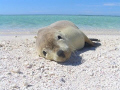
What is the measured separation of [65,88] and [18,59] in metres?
1.80

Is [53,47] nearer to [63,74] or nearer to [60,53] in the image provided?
[60,53]

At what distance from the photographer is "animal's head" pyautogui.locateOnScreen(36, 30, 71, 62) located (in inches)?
160

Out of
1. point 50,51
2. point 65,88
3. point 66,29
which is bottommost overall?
point 65,88

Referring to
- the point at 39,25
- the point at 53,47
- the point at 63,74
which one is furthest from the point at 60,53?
the point at 39,25

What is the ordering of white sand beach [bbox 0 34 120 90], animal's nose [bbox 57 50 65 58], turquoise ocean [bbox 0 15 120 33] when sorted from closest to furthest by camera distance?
white sand beach [bbox 0 34 120 90] → animal's nose [bbox 57 50 65 58] → turquoise ocean [bbox 0 15 120 33]

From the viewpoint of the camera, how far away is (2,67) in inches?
136

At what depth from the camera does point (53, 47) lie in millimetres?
4168

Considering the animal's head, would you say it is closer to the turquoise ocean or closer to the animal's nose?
the animal's nose

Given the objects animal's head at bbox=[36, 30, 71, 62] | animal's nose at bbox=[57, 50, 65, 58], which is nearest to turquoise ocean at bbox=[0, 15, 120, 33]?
animal's head at bbox=[36, 30, 71, 62]

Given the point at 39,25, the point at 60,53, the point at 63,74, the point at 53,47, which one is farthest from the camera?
the point at 39,25

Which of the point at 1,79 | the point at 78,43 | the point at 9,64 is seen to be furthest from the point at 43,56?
the point at 1,79

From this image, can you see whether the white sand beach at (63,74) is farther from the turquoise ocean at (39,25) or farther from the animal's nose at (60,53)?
the turquoise ocean at (39,25)

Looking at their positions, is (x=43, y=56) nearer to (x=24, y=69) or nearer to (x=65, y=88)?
(x=24, y=69)

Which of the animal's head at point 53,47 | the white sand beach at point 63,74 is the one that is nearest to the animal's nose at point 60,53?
the animal's head at point 53,47
